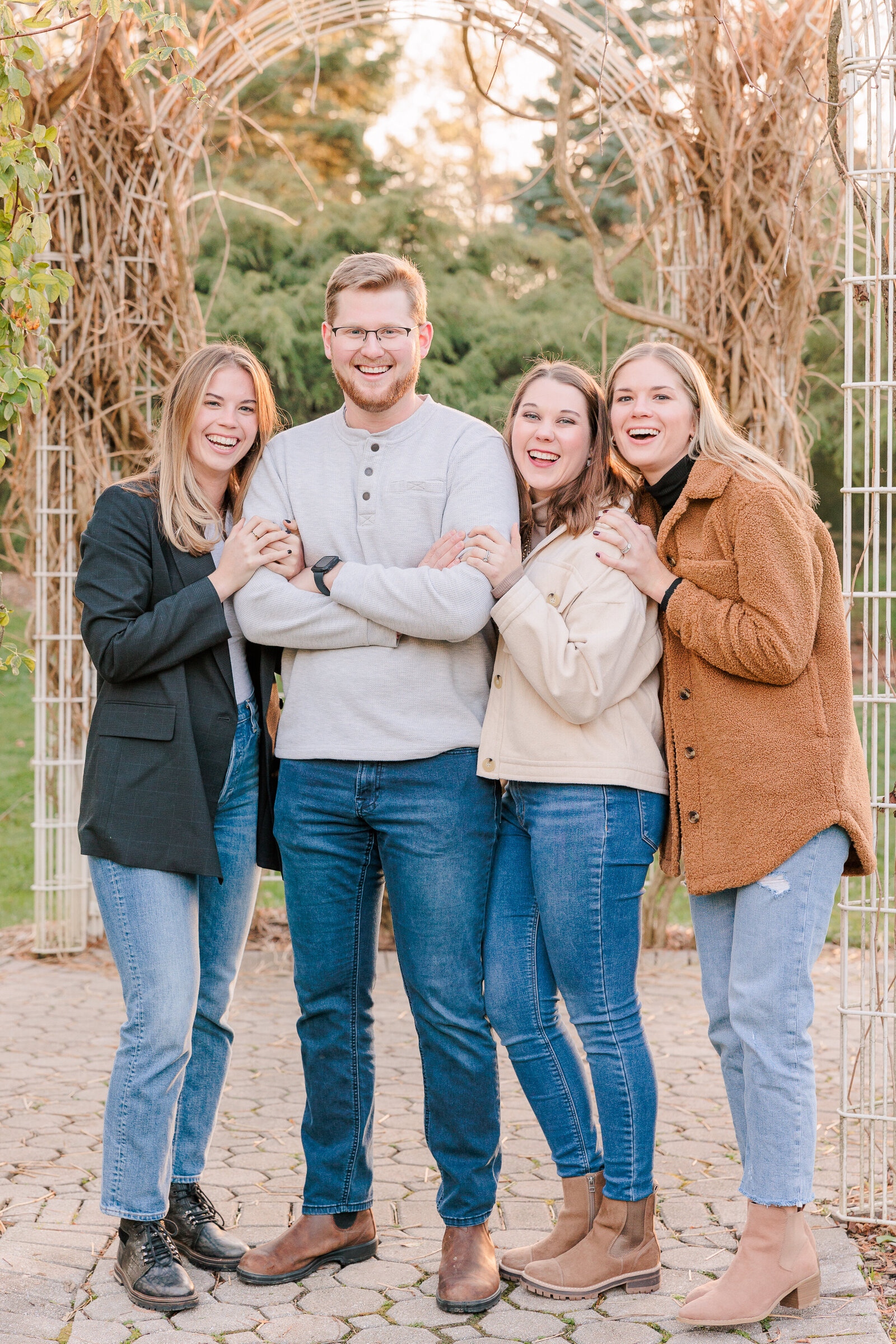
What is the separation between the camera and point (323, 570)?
2.39 meters

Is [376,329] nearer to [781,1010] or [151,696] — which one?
[151,696]

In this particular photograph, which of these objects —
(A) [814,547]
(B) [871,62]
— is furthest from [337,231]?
(A) [814,547]

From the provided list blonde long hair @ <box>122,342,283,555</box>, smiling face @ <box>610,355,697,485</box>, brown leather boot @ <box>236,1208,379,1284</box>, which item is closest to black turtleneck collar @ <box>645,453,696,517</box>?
smiling face @ <box>610,355,697,485</box>

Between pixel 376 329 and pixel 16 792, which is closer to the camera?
pixel 376 329

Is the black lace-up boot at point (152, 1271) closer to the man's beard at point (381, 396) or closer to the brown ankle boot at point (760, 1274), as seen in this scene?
the brown ankle boot at point (760, 1274)

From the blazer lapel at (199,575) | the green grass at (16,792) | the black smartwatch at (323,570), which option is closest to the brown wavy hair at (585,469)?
the black smartwatch at (323,570)

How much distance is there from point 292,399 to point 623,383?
7718mm

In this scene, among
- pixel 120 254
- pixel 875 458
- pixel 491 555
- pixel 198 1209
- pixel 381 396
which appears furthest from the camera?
pixel 120 254

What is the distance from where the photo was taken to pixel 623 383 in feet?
7.89

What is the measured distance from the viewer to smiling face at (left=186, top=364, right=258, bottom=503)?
248 centimetres

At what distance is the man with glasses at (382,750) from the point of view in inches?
93.2

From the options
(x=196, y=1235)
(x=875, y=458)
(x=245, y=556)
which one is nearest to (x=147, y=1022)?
(x=196, y=1235)

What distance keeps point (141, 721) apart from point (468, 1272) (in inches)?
46.2

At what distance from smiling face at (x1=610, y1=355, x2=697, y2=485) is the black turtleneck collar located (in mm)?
11
